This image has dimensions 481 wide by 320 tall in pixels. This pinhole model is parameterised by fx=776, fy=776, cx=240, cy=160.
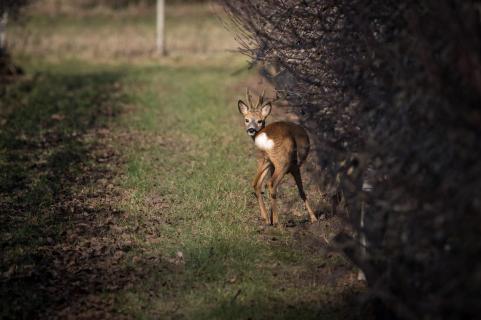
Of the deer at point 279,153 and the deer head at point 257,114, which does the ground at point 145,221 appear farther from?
the deer head at point 257,114

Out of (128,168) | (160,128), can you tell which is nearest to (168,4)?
(160,128)

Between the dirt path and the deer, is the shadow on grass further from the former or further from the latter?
the deer

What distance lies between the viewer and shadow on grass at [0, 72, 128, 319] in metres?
7.09

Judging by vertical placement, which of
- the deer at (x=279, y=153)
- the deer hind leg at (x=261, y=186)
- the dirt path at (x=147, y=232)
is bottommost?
the dirt path at (x=147, y=232)

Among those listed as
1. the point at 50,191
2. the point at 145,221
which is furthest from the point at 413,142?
the point at 50,191

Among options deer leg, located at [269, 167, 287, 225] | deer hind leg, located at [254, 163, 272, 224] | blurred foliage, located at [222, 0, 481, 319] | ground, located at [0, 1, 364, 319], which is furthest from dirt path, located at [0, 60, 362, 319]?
blurred foliage, located at [222, 0, 481, 319]

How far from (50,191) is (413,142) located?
6003mm

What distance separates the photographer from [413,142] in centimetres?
519

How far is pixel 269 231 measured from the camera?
331 inches

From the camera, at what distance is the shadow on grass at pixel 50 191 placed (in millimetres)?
7090

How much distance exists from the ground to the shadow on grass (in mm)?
23

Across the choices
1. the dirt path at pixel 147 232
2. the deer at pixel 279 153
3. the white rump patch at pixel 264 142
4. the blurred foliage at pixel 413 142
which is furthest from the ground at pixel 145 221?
the white rump patch at pixel 264 142

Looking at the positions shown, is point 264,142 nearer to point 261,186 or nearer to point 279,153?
point 279,153

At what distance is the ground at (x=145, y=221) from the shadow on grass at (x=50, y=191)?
2cm
